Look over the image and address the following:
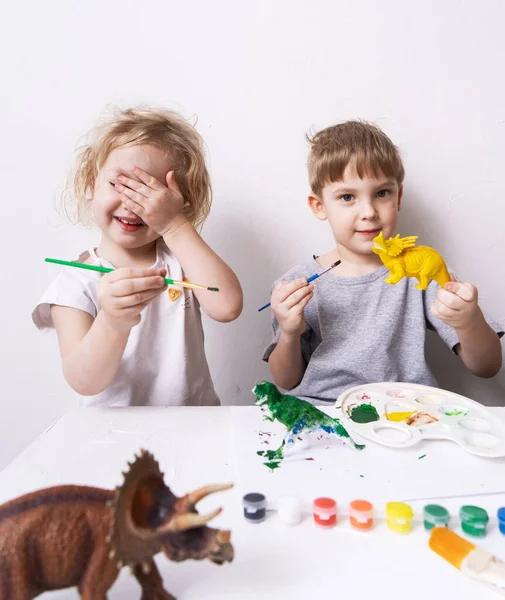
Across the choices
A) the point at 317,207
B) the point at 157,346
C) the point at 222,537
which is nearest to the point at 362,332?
the point at 317,207

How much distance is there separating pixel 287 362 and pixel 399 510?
47cm

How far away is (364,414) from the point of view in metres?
0.64

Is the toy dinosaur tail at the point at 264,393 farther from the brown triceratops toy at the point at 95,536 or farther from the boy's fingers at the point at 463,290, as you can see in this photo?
the boy's fingers at the point at 463,290

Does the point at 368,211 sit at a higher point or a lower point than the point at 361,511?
higher

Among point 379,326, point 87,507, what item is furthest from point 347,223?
point 87,507

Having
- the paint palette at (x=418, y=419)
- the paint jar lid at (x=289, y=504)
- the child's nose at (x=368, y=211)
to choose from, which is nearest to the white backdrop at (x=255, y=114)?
the child's nose at (x=368, y=211)

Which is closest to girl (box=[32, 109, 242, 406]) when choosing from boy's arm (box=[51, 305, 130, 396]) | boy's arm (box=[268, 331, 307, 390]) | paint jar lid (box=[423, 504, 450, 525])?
boy's arm (box=[51, 305, 130, 396])

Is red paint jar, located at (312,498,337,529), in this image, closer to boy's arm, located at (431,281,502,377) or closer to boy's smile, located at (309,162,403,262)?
boy's arm, located at (431,281,502,377)

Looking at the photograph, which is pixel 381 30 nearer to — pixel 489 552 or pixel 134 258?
pixel 134 258

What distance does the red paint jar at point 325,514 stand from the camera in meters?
0.43

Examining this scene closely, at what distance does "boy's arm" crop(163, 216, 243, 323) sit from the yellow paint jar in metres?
0.45

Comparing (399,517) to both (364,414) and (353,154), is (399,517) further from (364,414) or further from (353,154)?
(353,154)

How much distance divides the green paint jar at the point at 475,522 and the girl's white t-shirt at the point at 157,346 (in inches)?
21.6

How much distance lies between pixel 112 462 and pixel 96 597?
0.74ft
